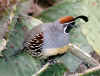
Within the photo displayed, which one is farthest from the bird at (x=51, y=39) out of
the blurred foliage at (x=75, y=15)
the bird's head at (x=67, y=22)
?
the blurred foliage at (x=75, y=15)

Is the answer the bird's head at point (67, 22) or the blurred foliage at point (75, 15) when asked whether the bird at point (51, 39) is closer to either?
the bird's head at point (67, 22)

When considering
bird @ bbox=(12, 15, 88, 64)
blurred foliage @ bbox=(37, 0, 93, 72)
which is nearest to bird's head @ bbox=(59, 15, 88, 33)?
bird @ bbox=(12, 15, 88, 64)

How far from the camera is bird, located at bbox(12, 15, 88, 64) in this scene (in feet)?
5.46

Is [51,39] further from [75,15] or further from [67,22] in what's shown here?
[75,15]

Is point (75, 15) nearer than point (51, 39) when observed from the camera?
No

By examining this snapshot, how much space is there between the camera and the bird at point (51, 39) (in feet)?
5.46

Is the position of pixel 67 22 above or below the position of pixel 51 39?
above

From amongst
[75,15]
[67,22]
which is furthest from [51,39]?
[75,15]

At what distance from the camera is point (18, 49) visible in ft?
5.95

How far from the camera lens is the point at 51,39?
5.63ft

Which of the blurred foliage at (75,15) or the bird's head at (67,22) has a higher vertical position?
the bird's head at (67,22)

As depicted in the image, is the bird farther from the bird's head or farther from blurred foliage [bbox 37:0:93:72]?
blurred foliage [bbox 37:0:93:72]

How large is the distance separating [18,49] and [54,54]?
293mm

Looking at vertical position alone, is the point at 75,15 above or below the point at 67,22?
below
